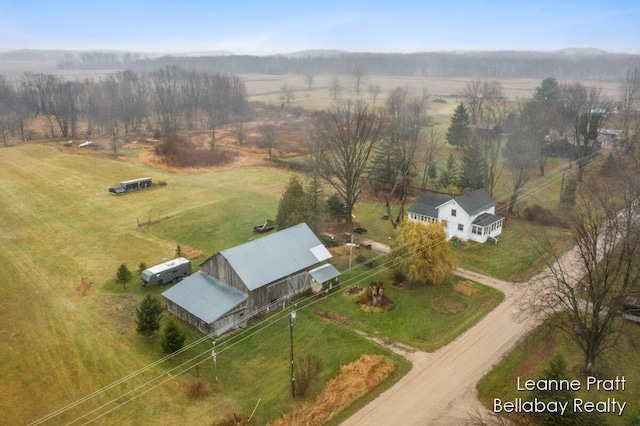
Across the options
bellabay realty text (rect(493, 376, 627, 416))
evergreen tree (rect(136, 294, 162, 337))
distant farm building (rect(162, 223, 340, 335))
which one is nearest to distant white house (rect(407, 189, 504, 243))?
distant farm building (rect(162, 223, 340, 335))

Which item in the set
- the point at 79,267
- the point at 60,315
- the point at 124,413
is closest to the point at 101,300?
the point at 60,315

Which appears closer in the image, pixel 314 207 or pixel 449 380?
pixel 449 380

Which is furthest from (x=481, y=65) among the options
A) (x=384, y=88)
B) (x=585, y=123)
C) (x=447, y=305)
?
(x=447, y=305)

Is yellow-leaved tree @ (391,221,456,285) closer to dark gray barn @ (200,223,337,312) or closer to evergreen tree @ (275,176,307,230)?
dark gray barn @ (200,223,337,312)

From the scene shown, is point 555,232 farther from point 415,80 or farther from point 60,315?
point 415,80

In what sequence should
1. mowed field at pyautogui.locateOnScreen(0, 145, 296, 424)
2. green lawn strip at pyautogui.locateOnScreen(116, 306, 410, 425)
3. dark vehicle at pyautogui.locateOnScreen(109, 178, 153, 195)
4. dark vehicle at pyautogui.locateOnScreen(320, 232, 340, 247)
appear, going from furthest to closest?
1. dark vehicle at pyautogui.locateOnScreen(109, 178, 153, 195)
2. dark vehicle at pyautogui.locateOnScreen(320, 232, 340, 247)
3. mowed field at pyautogui.locateOnScreen(0, 145, 296, 424)
4. green lawn strip at pyautogui.locateOnScreen(116, 306, 410, 425)

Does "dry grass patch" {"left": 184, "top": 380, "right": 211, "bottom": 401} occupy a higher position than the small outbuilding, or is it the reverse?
the small outbuilding

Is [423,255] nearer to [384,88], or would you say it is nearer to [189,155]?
[189,155]
